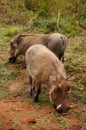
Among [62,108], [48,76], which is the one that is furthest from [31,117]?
[48,76]

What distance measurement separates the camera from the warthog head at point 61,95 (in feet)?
19.7

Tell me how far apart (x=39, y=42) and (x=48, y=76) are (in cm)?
239

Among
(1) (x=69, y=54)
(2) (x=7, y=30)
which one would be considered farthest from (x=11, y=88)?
(2) (x=7, y=30)

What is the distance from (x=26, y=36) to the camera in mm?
8977

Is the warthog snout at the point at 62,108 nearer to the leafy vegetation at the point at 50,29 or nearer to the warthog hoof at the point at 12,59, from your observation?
the leafy vegetation at the point at 50,29

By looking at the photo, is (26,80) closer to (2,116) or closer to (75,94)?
(75,94)

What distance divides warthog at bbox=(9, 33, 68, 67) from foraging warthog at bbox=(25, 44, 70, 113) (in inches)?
51.6

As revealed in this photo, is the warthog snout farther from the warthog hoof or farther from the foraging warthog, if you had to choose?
the warthog hoof

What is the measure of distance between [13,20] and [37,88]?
675 cm

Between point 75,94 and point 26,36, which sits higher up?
point 26,36

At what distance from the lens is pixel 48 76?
6.36m

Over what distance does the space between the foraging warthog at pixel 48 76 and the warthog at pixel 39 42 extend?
1310 mm

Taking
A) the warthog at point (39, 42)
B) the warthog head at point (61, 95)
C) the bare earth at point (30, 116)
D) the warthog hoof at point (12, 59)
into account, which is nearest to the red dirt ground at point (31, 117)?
the bare earth at point (30, 116)

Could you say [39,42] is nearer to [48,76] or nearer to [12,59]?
[12,59]
